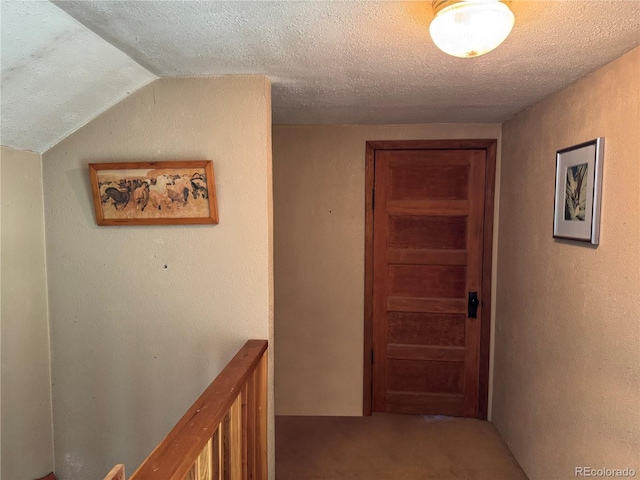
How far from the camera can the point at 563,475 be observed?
1896 millimetres

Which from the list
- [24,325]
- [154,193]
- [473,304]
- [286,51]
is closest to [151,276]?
[154,193]

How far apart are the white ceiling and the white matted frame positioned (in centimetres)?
34

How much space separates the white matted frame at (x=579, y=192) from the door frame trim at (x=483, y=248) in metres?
0.83

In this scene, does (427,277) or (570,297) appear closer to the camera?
(570,297)

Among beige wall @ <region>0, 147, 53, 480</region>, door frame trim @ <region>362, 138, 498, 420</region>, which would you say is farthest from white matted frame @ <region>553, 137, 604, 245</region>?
beige wall @ <region>0, 147, 53, 480</region>

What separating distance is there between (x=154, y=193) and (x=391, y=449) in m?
2.13

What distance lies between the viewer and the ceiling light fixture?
1.06 meters

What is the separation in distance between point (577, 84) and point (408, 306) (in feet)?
5.64

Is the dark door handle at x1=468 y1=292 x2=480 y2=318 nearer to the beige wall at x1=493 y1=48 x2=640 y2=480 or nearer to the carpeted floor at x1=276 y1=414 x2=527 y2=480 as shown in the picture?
the beige wall at x1=493 y1=48 x2=640 y2=480

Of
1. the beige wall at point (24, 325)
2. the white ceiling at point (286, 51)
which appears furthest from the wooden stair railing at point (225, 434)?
the white ceiling at point (286, 51)

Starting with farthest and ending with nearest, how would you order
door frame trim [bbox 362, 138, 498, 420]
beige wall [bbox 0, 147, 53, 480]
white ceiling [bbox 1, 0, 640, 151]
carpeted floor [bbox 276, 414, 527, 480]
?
door frame trim [bbox 362, 138, 498, 420] → carpeted floor [bbox 276, 414, 527, 480] → beige wall [bbox 0, 147, 53, 480] → white ceiling [bbox 1, 0, 640, 151]

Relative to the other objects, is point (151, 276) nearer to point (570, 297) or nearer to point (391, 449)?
point (391, 449)

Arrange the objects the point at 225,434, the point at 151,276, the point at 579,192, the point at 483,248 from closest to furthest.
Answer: the point at 225,434 < the point at 579,192 < the point at 151,276 < the point at 483,248

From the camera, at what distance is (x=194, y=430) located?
3.62 feet
